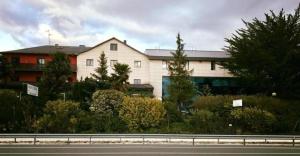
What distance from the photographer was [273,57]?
4303 cm

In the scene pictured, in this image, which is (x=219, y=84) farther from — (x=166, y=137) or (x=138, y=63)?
(x=166, y=137)

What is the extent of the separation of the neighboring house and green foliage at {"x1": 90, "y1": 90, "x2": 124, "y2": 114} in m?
25.6

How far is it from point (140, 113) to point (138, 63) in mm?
28019

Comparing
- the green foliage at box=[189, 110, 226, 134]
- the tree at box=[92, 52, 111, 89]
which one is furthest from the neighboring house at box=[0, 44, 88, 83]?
the green foliage at box=[189, 110, 226, 134]

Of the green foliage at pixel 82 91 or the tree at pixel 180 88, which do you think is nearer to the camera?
the green foliage at pixel 82 91

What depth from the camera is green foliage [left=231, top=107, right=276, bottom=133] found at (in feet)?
113

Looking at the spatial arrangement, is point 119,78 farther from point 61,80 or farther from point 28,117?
point 28,117

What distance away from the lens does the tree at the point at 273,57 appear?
141 feet

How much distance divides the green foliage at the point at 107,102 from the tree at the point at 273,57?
1589 cm

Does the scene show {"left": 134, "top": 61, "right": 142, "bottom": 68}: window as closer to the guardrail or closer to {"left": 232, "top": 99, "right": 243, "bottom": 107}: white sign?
{"left": 232, "top": 99, "right": 243, "bottom": 107}: white sign

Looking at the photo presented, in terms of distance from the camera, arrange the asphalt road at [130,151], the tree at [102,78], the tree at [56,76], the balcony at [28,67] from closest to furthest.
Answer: the asphalt road at [130,151]
the tree at [56,76]
the tree at [102,78]
the balcony at [28,67]

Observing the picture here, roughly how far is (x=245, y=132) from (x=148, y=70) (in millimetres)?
29316

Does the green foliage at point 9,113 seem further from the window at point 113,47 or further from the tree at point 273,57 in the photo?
the window at point 113,47

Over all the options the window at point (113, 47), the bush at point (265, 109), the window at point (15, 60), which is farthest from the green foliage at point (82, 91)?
the window at point (15, 60)
